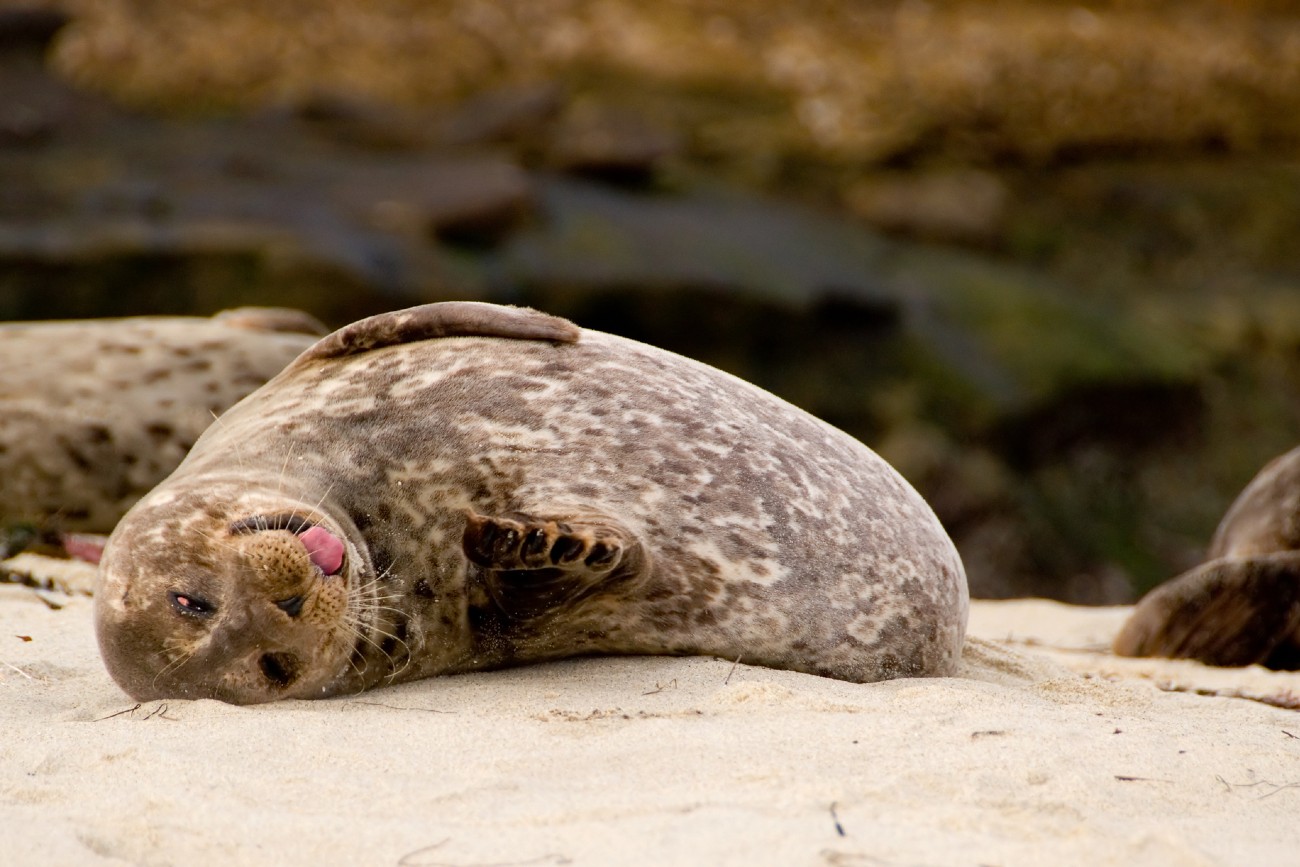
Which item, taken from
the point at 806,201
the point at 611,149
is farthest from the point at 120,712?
the point at 806,201

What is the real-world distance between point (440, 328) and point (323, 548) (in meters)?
0.92

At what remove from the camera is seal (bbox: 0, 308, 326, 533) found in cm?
Answer: 582

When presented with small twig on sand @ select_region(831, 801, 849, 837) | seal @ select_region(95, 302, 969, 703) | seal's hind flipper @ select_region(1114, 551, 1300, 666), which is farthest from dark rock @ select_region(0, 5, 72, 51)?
small twig on sand @ select_region(831, 801, 849, 837)

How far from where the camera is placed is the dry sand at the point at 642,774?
2330 millimetres

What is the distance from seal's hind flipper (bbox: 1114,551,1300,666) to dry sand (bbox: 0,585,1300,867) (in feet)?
4.16

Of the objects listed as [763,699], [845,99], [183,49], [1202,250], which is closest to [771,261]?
[845,99]

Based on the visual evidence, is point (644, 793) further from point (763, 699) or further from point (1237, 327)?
point (1237, 327)

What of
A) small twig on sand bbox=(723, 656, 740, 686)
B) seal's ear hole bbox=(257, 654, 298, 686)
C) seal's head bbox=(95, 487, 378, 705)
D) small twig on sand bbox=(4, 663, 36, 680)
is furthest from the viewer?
small twig on sand bbox=(4, 663, 36, 680)

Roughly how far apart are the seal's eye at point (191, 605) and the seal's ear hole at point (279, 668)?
6.4 inches

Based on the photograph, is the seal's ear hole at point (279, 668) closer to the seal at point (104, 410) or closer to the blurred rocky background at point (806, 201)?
the seal at point (104, 410)

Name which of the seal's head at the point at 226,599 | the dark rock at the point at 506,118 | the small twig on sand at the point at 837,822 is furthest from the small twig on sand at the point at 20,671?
the dark rock at the point at 506,118

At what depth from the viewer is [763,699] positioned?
10.6ft

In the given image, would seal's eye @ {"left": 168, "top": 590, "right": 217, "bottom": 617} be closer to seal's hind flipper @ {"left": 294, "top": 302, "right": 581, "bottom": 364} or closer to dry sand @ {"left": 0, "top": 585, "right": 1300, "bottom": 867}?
dry sand @ {"left": 0, "top": 585, "right": 1300, "bottom": 867}

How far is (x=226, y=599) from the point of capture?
314 cm
